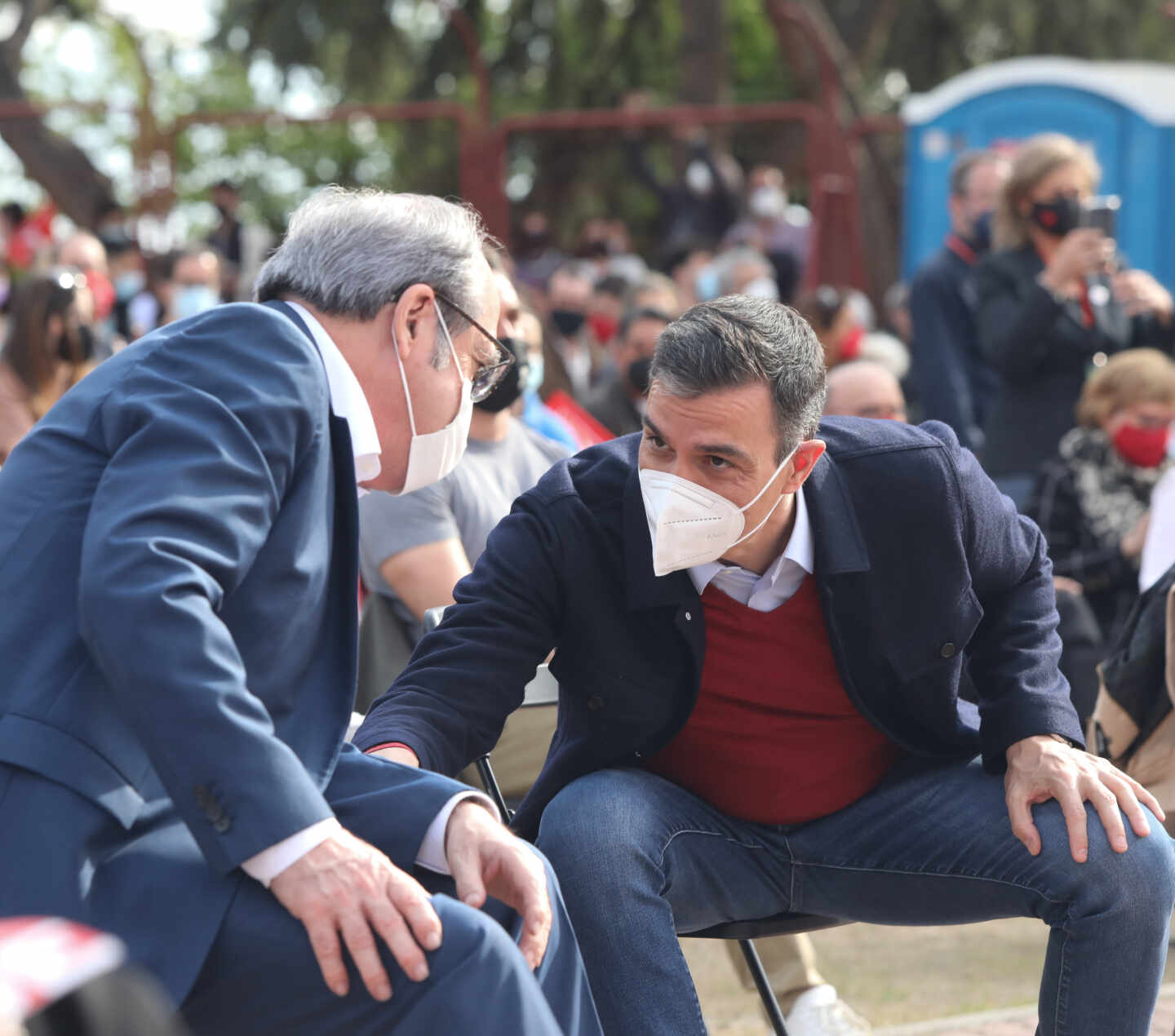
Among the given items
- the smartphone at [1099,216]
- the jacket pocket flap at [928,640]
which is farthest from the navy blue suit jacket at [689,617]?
the smartphone at [1099,216]

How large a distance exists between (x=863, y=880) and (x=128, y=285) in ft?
28.9

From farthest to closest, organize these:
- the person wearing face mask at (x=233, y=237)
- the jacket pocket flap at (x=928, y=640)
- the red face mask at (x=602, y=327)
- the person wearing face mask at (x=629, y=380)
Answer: the person wearing face mask at (x=233, y=237) < the red face mask at (x=602, y=327) < the person wearing face mask at (x=629, y=380) < the jacket pocket flap at (x=928, y=640)

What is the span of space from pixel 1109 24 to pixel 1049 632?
1878 cm

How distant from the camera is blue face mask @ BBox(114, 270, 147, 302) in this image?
1048 cm

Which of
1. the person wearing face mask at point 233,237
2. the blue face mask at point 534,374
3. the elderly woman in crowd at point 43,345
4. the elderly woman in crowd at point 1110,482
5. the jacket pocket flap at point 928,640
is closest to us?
the jacket pocket flap at point 928,640

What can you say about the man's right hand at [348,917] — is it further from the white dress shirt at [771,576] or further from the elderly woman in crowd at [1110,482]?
the elderly woman in crowd at [1110,482]

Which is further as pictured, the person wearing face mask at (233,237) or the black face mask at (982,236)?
the person wearing face mask at (233,237)

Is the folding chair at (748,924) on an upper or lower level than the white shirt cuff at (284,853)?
lower

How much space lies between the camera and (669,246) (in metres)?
12.2

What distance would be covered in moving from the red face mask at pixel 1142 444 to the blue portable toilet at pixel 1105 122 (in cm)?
651

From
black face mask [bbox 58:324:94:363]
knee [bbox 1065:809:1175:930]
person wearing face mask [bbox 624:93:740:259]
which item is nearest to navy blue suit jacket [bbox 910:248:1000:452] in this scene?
black face mask [bbox 58:324:94:363]

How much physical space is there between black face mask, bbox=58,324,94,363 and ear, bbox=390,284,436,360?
3938 millimetres

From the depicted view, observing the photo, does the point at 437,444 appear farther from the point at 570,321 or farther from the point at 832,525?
the point at 570,321

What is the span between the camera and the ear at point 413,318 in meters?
2.33
